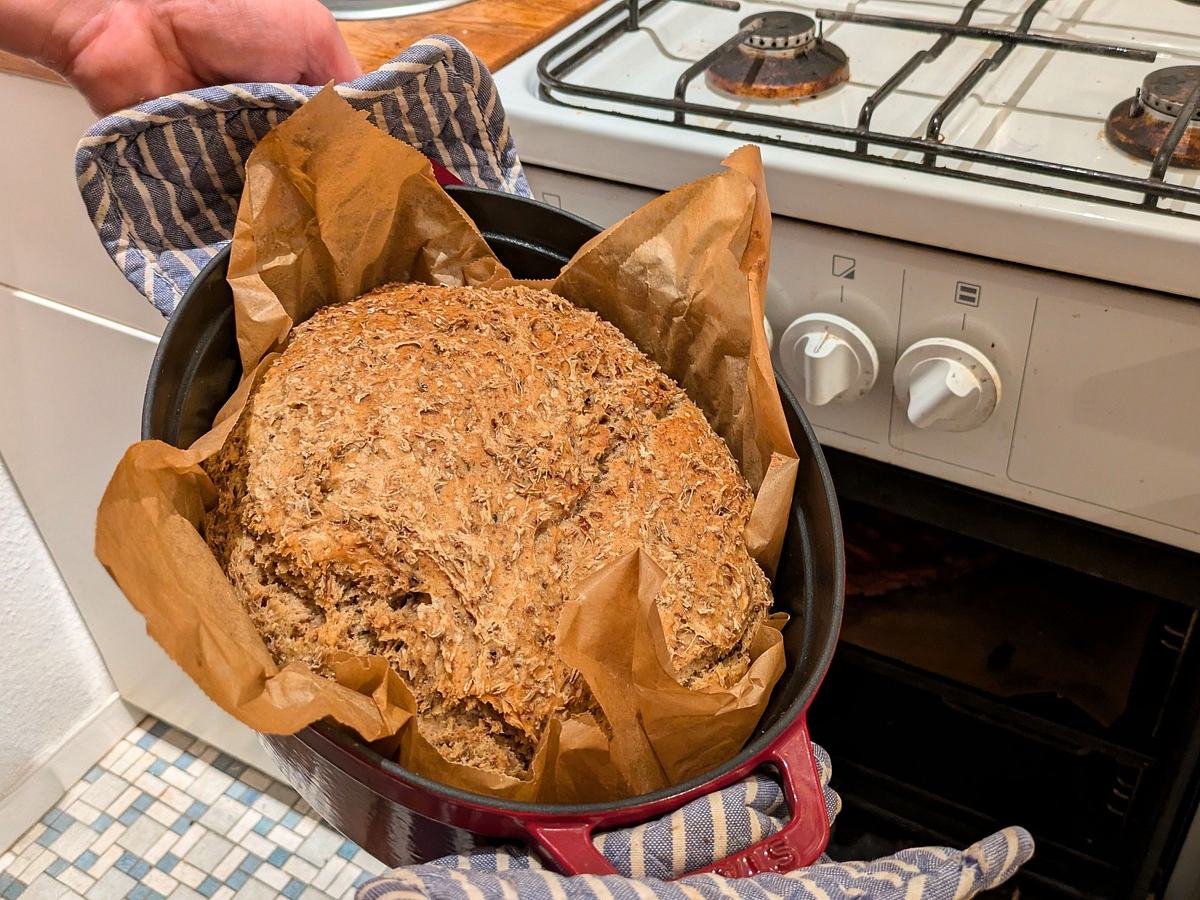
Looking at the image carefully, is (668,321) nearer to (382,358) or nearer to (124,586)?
(382,358)

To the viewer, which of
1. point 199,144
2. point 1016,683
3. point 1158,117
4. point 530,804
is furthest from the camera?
point 1016,683

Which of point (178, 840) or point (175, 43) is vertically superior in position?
point (175, 43)

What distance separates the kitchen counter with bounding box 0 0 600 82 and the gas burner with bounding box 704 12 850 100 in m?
0.16

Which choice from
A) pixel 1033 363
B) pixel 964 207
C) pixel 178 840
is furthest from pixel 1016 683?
pixel 178 840

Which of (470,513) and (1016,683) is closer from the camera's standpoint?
(470,513)

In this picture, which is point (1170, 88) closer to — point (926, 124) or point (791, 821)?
point (926, 124)

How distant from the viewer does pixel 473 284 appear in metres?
0.56

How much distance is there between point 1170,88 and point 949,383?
0.25 meters

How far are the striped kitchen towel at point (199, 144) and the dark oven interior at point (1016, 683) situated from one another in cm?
38

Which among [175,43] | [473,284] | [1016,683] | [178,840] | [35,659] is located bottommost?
[178,840]

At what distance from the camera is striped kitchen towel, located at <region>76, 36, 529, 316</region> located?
19.6 inches

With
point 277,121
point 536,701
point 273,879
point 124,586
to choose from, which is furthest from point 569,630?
point 273,879

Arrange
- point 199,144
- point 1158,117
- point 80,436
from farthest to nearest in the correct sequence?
point 80,436 < point 1158,117 < point 199,144

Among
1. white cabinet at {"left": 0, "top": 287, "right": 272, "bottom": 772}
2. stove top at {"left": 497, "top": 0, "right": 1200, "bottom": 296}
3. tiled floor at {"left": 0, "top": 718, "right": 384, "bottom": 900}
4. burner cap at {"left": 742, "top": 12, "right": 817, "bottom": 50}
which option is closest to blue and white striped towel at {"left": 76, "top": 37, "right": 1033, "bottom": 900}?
stove top at {"left": 497, "top": 0, "right": 1200, "bottom": 296}
